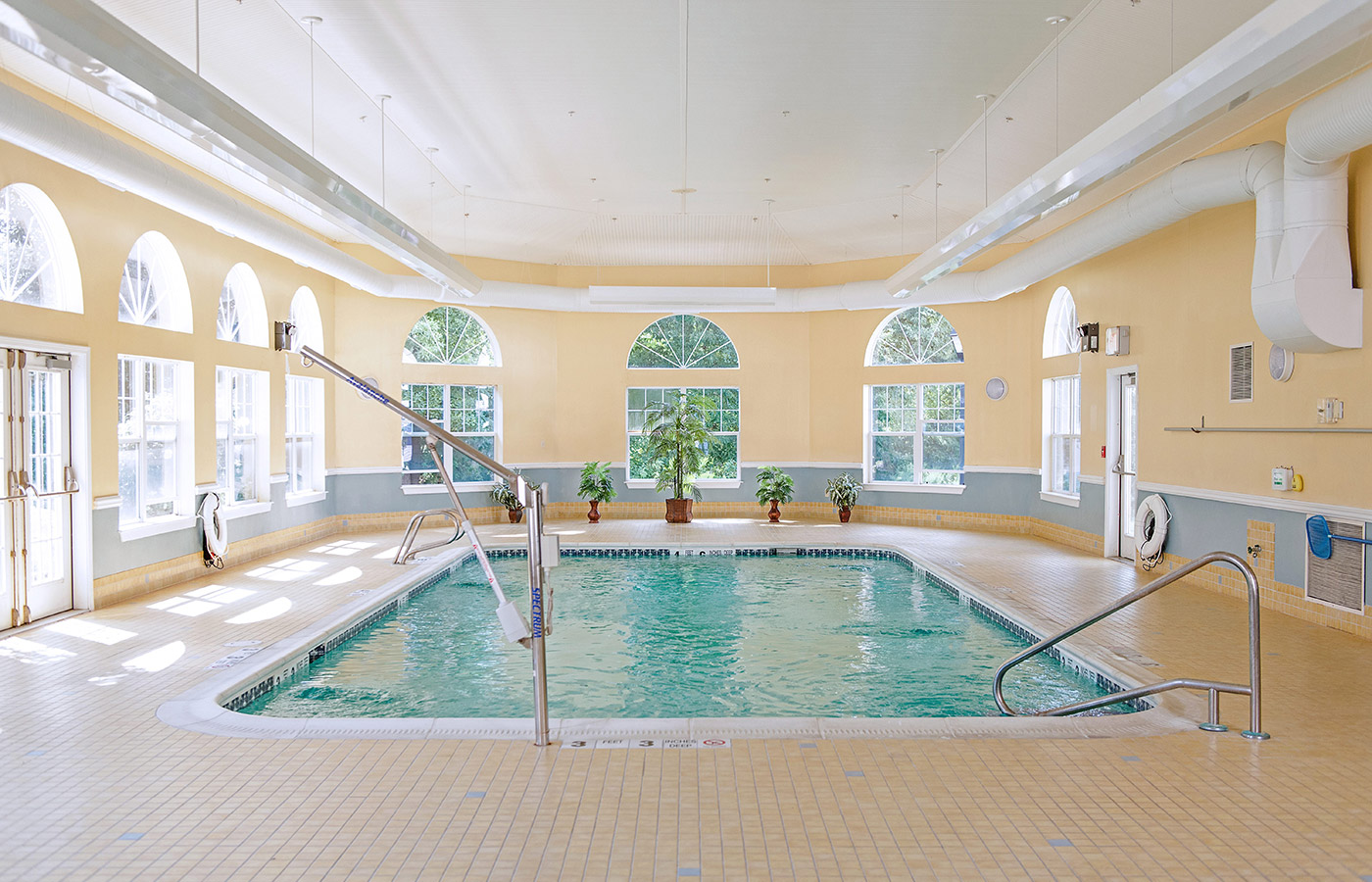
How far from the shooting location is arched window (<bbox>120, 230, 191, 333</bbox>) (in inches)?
297

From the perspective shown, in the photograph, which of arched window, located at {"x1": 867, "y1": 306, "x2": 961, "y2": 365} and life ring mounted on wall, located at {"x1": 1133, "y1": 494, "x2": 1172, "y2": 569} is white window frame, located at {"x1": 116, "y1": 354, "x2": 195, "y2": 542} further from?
life ring mounted on wall, located at {"x1": 1133, "y1": 494, "x2": 1172, "y2": 569}

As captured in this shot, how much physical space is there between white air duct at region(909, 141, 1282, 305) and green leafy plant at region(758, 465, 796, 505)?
162 inches

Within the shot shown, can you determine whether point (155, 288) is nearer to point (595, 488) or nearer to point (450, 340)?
point (450, 340)

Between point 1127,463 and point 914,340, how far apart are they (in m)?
4.08

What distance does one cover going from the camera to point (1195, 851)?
9.37 feet

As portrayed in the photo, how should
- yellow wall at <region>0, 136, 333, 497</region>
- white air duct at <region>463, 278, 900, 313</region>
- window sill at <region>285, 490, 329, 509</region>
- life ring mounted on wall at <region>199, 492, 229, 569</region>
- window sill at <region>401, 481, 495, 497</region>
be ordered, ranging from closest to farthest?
yellow wall at <region>0, 136, 333, 497</region>, life ring mounted on wall at <region>199, 492, 229, 569</region>, window sill at <region>285, 490, 329, 509</region>, white air duct at <region>463, 278, 900, 313</region>, window sill at <region>401, 481, 495, 497</region>

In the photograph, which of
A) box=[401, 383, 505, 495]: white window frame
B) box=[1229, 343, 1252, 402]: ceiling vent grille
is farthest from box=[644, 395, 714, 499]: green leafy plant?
box=[1229, 343, 1252, 402]: ceiling vent grille

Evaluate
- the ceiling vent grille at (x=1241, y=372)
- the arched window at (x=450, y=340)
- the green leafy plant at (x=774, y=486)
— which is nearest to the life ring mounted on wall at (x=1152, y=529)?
the ceiling vent grille at (x=1241, y=372)

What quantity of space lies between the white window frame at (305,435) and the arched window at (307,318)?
0.46 meters

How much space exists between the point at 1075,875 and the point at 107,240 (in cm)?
762

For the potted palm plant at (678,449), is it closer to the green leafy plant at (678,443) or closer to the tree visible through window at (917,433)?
the green leafy plant at (678,443)

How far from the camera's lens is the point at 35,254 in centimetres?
640

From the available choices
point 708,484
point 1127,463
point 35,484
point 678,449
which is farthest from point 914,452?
point 35,484

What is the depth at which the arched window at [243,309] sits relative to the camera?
9.23m
